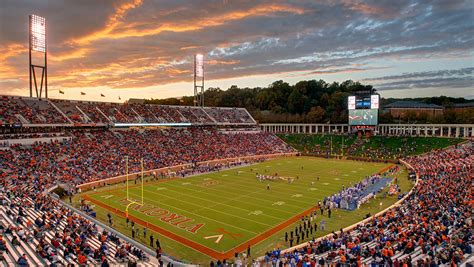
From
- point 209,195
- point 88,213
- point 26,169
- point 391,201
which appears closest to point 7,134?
point 26,169

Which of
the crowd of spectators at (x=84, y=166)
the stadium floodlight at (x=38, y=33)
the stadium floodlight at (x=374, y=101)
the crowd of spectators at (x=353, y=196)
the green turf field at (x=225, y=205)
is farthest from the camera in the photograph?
the stadium floodlight at (x=374, y=101)

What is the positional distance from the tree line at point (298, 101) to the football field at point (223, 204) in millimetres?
49304

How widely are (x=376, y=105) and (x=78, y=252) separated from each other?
58.7 meters

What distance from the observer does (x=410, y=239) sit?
16828mm

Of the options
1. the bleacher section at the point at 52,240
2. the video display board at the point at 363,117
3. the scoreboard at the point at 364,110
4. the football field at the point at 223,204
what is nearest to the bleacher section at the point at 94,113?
the football field at the point at 223,204

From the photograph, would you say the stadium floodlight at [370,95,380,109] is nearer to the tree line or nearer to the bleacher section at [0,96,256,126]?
the tree line

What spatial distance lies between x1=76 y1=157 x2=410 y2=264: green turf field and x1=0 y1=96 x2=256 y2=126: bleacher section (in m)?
16.9

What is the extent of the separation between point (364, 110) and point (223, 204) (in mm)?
44654

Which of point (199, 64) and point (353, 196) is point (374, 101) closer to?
point (199, 64)

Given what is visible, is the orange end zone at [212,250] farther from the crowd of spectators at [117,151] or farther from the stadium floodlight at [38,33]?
the stadium floodlight at [38,33]

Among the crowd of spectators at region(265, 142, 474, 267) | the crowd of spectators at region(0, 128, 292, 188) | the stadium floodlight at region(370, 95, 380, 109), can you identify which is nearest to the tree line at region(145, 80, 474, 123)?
the stadium floodlight at region(370, 95, 380, 109)

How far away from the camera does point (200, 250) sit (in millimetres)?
19547

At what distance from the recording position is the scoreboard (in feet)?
207

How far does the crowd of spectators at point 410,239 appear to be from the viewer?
14.5m
